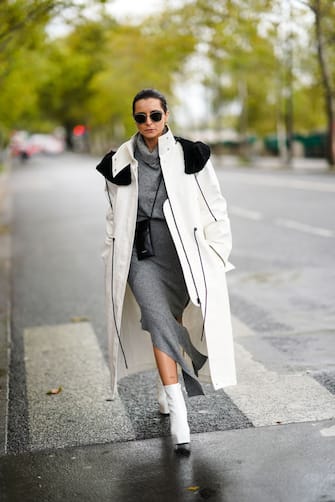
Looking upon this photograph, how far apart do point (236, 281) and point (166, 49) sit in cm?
4568

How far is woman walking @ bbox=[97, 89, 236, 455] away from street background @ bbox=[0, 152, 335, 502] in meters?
0.35

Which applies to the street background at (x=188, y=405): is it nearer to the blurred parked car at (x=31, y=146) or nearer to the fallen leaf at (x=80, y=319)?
the fallen leaf at (x=80, y=319)

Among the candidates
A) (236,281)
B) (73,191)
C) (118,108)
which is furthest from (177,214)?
(118,108)

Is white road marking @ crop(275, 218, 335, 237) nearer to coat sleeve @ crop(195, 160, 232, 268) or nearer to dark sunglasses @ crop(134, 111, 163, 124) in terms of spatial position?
coat sleeve @ crop(195, 160, 232, 268)

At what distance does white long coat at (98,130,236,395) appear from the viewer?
15.8 feet

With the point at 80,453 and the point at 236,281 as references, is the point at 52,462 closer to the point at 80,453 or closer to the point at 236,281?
the point at 80,453

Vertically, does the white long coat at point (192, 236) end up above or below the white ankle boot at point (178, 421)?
above

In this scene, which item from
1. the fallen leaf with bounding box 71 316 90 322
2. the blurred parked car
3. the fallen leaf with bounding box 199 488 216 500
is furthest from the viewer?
the blurred parked car

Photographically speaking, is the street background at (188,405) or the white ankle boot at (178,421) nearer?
the street background at (188,405)

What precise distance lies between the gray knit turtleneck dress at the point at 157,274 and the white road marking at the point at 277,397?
0.60 m

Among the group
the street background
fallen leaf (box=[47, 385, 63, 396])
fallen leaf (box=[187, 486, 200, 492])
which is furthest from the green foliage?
fallen leaf (box=[187, 486, 200, 492])

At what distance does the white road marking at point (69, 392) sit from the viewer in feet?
17.3

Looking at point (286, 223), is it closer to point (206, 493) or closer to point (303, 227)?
point (303, 227)

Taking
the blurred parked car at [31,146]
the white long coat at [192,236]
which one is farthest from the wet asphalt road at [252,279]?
the blurred parked car at [31,146]
